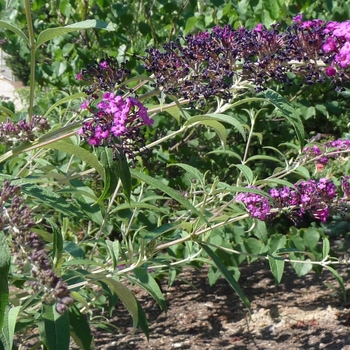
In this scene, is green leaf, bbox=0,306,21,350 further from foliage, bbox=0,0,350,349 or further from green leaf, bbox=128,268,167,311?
green leaf, bbox=128,268,167,311

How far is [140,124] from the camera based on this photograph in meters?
1.20

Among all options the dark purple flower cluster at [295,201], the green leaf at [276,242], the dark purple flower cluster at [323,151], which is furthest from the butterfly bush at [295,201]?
the green leaf at [276,242]

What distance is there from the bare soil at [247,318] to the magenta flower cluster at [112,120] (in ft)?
7.60

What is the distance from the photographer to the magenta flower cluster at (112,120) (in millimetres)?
1147

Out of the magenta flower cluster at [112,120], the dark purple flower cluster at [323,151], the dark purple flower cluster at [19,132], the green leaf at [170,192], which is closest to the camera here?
the magenta flower cluster at [112,120]

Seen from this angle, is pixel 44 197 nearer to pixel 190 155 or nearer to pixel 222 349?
pixel 222 349

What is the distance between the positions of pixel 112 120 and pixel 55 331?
50 centimetres

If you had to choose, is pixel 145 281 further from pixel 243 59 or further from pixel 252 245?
pixel 252 245

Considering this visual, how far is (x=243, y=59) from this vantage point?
54.7 inches

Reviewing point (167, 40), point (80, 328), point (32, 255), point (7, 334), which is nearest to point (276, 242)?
→ point (167, 40)

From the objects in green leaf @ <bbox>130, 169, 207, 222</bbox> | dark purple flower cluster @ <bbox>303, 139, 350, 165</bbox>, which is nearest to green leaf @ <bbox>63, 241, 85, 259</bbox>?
green leaf @ <bbox>130, 169, 207, 222</bbox>

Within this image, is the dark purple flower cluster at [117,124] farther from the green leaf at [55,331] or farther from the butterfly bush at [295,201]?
the butterfly bush at [295,201]

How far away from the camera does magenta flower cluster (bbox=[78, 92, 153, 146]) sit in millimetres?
1147

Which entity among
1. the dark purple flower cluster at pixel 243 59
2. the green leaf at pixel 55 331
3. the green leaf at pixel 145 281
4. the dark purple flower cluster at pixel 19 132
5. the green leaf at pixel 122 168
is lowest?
the green leaf at pixel 145 281
